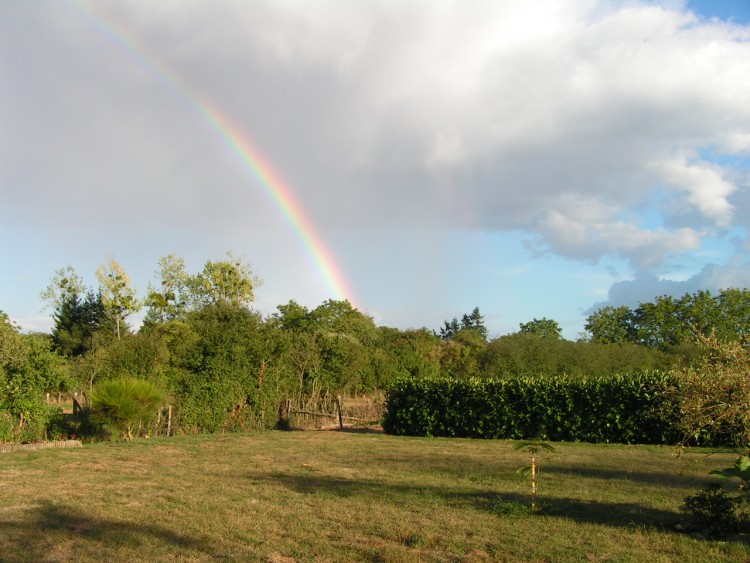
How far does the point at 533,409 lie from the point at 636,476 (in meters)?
8.14

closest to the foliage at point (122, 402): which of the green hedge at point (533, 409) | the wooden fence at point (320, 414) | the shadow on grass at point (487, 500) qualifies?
the shadow on grass at point (487, 500)

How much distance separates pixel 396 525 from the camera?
7191mm

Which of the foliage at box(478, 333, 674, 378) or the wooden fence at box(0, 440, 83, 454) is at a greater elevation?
the foliage at box(478, 333, 674, 378)

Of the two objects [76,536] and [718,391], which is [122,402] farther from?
[718,391]

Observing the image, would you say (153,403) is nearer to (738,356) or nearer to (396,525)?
(396,525)


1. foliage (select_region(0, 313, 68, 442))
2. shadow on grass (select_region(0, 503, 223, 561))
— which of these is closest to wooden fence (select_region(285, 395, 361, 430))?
foliage (select_region(0, 313, 68, 442))

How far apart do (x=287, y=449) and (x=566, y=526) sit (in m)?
9.85

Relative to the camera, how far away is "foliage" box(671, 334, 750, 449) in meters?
6.07


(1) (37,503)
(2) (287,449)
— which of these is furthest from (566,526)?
(2) (287,449)

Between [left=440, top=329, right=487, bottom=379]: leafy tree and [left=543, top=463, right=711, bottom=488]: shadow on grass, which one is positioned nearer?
[left=543, top=463, right=711, bottom=488]: shadow on grass

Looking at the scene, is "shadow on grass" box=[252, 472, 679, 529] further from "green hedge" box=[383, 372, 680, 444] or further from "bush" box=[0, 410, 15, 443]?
"green hedge" box=[383, 372, 680, 444]

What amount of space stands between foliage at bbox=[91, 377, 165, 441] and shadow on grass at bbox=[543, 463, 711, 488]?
10.2m

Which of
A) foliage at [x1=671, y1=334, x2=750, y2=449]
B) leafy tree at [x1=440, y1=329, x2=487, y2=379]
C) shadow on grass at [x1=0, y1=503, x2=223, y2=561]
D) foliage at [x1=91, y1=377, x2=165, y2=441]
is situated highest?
leafy tree at [x1=440, y1=329, x2=487, y2=379]

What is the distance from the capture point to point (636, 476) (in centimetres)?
1128
